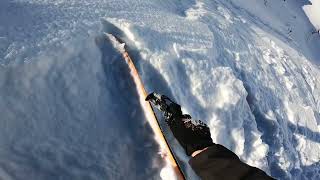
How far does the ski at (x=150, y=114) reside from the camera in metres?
2.98

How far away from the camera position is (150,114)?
10.4 feet

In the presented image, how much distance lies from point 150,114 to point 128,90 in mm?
277

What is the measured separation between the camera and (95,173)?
2.67 meters

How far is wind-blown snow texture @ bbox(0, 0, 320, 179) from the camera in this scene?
2.53 m

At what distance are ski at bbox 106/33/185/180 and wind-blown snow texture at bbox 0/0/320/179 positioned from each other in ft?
0.17

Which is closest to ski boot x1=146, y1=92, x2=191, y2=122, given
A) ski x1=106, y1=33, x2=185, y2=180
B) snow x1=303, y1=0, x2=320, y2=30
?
ski x1=106, y1=33, x2=185, y2=180

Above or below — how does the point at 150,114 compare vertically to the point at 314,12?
above

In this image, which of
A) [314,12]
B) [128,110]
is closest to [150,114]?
[128,110]

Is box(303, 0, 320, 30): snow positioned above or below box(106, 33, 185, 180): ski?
below

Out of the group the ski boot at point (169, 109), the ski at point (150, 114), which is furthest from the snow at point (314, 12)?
the ski boot at point (169, 109)

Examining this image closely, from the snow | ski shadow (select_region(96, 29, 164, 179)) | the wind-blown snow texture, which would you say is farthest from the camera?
the snow

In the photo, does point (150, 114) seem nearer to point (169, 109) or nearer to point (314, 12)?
point (169, 109)

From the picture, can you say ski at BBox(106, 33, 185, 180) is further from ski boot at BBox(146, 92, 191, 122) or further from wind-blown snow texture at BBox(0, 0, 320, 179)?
ski boot at BBox(146, 92, 191, 122)

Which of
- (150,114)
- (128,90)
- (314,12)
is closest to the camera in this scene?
(150,114)
